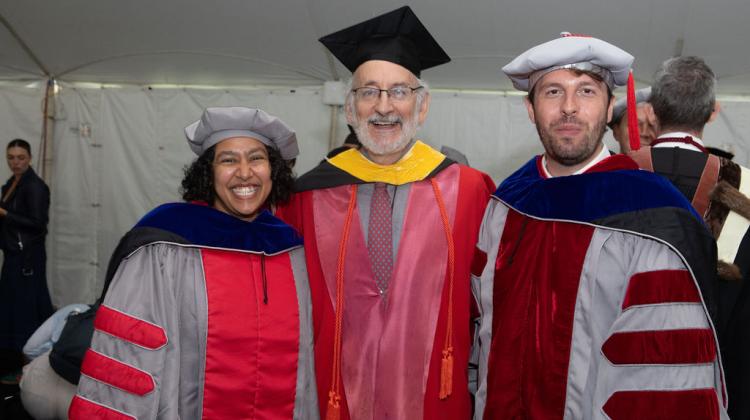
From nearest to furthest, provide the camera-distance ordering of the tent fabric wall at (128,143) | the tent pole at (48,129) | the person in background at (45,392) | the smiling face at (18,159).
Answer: the person in background at (45,392) → the smiling face at (18,159) → the tent fabric wall at (128,143) → the tent pole at (48,129)

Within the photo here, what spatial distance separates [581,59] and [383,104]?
732mm

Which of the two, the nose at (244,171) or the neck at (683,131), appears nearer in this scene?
the nose at (244,171)

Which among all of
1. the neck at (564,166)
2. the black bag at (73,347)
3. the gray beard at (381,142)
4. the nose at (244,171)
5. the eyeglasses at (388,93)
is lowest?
the black bag at (73,347)

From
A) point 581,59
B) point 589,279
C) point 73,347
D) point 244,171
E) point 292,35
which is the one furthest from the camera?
point 292,35

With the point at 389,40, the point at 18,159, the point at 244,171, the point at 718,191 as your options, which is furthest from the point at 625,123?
the point at 18,159

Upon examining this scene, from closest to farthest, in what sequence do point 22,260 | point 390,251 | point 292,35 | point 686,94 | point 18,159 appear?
point 390,251, point 686,94, point 22,260, point 292,35, point 18,159

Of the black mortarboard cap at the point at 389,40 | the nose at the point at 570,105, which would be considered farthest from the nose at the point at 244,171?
the nose at the point at 570,105

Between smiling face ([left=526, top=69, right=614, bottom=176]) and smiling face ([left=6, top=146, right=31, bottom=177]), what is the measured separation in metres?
5.50

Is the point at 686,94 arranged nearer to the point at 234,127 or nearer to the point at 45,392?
the point at 234,127

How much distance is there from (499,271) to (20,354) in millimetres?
5144

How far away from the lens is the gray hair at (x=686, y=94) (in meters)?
2.21

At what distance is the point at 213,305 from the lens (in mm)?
1851

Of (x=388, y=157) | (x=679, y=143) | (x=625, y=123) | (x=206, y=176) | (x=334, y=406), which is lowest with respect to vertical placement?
(x=334, y=406)

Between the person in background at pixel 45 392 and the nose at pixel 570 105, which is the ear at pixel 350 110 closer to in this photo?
the nose at pixel 570 105
